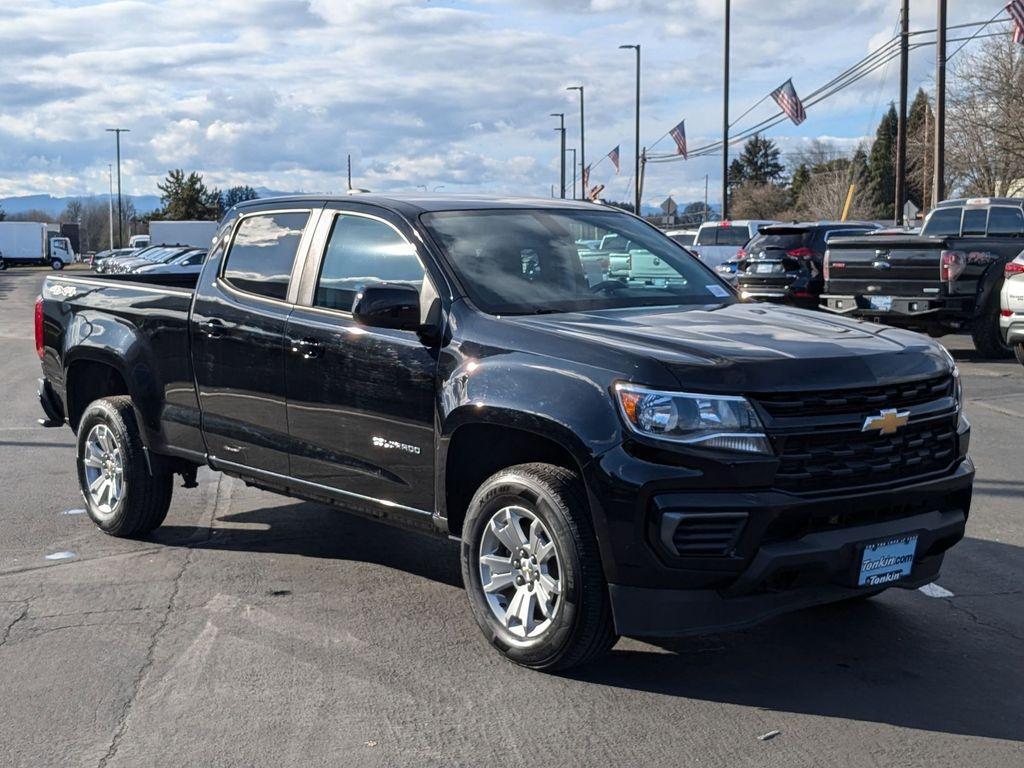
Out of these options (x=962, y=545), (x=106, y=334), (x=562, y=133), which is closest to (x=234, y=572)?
(x=106, y=334)

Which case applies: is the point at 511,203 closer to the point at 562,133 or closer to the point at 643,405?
the point at 643,405

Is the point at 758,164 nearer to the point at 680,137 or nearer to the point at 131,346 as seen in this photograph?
the point at 680,137

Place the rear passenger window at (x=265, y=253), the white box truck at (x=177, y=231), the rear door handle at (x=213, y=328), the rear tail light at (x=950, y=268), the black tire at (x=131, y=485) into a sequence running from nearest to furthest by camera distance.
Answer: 1. the rear passenger window at (x=265, y=253)
2. the rear door handle at (x=213, y=328)
3. the black tire at (x=131, y=485)
4. the rear tail light at (x=950, y=268)
5. the white box truck at (x=177, y=231)

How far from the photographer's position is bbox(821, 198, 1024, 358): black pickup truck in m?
15.8

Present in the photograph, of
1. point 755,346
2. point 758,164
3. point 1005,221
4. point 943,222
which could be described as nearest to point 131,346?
point 755,346

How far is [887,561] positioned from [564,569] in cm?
122

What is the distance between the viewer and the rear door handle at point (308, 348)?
5648 mm

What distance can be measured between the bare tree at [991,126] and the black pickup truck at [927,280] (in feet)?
93.5

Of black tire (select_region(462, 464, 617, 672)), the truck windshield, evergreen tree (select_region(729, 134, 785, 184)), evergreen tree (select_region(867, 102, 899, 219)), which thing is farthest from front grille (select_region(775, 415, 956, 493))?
evergreen tree (select_region(729, 134, 785, 184))

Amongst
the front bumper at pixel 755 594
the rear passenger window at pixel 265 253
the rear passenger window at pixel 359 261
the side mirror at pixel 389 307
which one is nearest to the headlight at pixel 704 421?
the front bumper at pixel 755 594

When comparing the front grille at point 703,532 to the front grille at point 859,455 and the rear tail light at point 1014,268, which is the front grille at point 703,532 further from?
the rear tail light at point 1014,268

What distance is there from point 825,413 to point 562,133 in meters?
66.2

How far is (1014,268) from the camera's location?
14.1 meters

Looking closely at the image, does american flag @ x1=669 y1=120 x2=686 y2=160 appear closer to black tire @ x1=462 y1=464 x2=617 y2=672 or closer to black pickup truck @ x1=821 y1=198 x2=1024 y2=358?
black pickup truck @ x1=821 y1=198 x2=1024 y2=358
